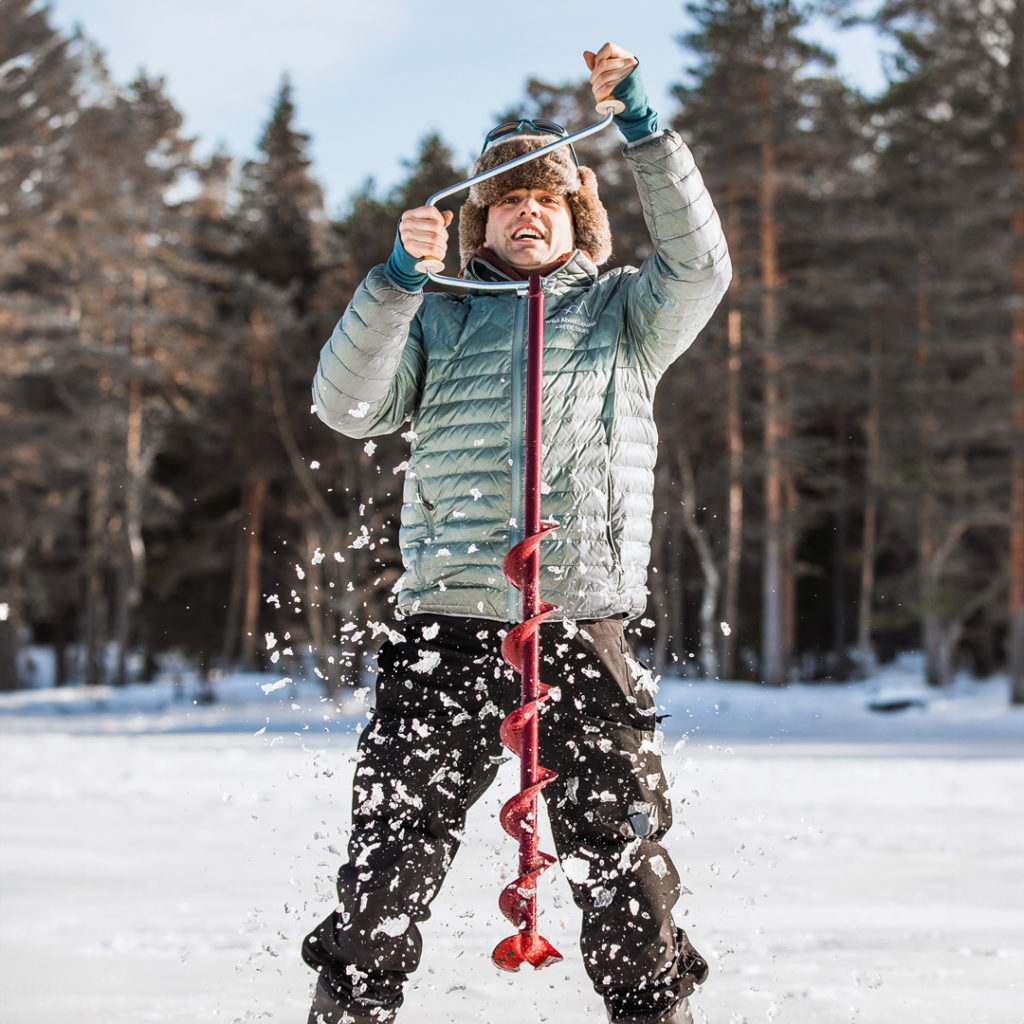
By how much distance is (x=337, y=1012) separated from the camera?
2.24 metres

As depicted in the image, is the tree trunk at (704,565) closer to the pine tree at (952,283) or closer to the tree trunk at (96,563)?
the pine tree at (952,283)

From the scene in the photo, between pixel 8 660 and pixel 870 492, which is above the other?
pixel 870 492

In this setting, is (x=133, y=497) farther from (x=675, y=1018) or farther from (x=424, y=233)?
(x=675, y=1018)

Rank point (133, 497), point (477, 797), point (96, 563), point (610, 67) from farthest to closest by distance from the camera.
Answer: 1. point (96, 563)
2. point (133, 497)
3. point (477, 797)
4. point (610, 67)

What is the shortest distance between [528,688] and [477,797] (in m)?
0.36

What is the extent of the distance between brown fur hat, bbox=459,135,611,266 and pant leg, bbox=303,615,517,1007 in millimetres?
1049

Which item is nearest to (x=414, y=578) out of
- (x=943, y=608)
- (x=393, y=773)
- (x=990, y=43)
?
(x=393, y=773)

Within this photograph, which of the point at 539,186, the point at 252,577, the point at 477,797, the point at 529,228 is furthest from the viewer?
the point at 252,577

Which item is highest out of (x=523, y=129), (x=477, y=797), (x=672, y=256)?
(x=523, y=129)

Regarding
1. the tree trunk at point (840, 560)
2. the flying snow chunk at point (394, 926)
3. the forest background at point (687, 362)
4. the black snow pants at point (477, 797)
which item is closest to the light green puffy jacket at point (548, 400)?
the black snow pants at point (477, 797)

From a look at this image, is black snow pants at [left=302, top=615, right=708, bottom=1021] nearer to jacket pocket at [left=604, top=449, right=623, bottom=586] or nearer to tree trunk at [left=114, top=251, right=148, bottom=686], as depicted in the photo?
jacket pocket at [left=604, top=449, right=623, bottom=586]

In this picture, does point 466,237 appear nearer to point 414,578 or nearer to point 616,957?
point 414,578

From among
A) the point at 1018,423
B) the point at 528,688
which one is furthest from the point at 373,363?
the point at 1018,423

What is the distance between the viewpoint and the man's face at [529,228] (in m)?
2.55
